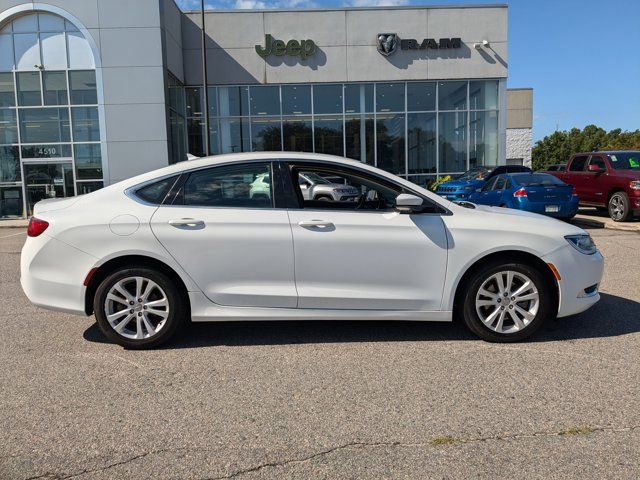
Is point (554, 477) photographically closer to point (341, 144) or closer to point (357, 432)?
point (357, 432)

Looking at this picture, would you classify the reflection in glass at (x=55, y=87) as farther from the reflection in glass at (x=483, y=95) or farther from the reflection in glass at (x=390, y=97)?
the reflection in glass at (x=483, y=95)

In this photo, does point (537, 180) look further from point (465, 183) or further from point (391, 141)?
point (391, 141)

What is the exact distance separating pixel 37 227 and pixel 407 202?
314 centimetres

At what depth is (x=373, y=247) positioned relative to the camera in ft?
14.5

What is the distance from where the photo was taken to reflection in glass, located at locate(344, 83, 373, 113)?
23656 mm

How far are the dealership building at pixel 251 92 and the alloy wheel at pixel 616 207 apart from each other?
10.6 meters

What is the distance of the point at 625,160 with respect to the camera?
14391mm

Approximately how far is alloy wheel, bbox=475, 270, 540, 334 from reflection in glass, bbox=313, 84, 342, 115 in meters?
20.3

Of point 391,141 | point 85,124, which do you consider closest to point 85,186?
point 85,124

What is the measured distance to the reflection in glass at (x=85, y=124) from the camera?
19.9m

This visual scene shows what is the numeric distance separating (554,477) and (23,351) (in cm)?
421

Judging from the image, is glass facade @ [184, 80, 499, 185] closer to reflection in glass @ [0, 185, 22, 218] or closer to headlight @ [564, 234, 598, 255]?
reflection in glass @ [0, 185, 22, 218]

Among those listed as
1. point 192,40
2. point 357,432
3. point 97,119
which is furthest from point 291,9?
point 357,432

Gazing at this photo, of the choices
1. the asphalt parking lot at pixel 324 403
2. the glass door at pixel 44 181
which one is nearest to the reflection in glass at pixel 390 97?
the glass door at pixel 44 181
